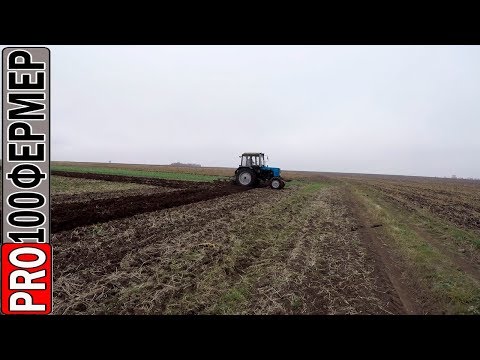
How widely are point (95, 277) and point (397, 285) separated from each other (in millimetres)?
5454

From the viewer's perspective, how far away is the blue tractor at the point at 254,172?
21.2 metres

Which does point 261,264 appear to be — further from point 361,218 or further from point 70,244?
point 361,218

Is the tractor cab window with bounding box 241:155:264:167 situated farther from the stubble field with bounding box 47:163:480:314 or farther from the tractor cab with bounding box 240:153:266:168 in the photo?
the stubble field with bounding box 47:163:480:314

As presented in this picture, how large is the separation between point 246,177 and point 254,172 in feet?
2.47

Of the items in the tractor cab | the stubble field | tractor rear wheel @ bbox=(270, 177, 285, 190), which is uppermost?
the tractor cab

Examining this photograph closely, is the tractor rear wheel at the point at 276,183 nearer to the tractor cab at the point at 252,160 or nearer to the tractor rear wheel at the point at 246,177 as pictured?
the tractor rear wheel at the point at 246,177

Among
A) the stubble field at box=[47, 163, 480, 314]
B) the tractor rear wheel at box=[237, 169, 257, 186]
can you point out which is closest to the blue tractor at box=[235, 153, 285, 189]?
the tractor rear wheel at box=[237, 169, 257, 186]

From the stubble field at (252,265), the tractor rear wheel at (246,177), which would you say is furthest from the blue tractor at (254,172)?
the stubble field at (252,265)

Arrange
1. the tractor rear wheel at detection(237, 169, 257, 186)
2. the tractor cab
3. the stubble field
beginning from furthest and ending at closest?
1. the tractor cab
2. the tractor rear wheel at detection(237, 169, 257, 186)
3. the stubble field

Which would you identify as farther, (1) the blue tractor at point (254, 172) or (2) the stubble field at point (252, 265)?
(1) the blue tractor at point (254, 172)

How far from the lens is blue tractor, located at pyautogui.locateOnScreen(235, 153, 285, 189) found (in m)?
21.2

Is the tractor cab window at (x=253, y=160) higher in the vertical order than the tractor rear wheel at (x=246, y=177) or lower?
higher

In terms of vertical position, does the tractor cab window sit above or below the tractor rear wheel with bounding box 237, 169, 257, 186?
above

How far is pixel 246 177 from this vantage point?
21328 millimetres
